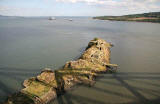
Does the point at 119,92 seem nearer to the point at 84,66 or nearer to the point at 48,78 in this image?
the point at 84,66

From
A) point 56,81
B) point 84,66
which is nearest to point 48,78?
point 56,81

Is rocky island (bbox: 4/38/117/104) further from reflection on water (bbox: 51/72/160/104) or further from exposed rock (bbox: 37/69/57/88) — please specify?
reflection on water (bbox: 51/72/160/104)

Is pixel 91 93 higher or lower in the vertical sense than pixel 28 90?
lower

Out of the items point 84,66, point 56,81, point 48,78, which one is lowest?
point 56,81

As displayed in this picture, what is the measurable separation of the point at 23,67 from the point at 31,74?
2.18 metres

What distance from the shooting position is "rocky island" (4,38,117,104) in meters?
7.34

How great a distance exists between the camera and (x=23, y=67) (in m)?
13.3

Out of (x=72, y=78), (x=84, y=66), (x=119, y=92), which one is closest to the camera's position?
(x=119, y=92)

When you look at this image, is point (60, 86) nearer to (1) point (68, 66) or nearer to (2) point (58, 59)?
(1) point (68, 66)

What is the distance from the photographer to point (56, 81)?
9203mm

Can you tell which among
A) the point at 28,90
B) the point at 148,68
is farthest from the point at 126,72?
the point at 28,90

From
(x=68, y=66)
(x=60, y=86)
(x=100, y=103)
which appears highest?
(x=68, y=66)

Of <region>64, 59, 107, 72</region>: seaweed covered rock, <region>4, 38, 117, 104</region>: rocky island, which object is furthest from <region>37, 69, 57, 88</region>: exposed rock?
<region>64, 59, 107, 72</region>: seaweed covered rock

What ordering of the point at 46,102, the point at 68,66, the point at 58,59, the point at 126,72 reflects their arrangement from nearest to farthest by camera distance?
the point at 46,102, the point at 68,66, the point at 126,72, the point at 58,59
